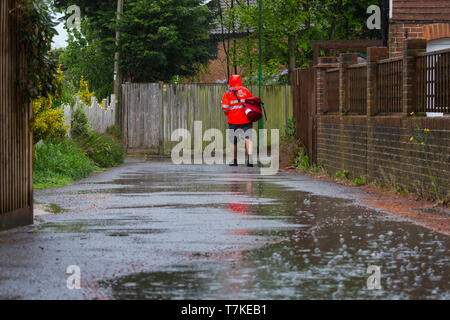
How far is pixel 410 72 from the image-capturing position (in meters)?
13.8

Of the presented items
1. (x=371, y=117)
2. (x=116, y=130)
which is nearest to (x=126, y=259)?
(x=371, y=117)

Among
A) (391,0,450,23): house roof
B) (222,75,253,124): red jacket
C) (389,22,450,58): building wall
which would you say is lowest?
(222,75,253,124): red jacket

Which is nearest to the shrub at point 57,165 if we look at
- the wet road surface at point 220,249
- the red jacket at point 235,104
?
the wet road surface at point 220,249

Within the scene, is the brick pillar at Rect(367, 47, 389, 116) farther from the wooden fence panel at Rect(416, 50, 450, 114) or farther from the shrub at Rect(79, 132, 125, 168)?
the shrub at Rect(79, 132, 125, 168)

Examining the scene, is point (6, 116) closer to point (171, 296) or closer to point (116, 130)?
point (171, 296)

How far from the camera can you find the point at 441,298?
644 cm

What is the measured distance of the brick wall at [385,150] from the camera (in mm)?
12461

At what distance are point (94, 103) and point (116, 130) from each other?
7.88ft

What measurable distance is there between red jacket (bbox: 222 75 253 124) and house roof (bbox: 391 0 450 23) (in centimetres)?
377

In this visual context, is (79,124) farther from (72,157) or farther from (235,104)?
(235,104)

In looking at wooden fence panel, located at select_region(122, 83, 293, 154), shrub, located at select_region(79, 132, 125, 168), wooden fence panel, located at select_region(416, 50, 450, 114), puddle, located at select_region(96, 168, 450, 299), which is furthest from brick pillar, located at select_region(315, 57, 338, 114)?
wooden fence panel, located at select_region(122, 83, 293, 154)

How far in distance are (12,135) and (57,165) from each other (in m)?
7.31

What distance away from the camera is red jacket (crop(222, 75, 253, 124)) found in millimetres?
21031

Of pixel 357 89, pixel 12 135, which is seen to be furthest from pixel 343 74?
pixel 12 135
